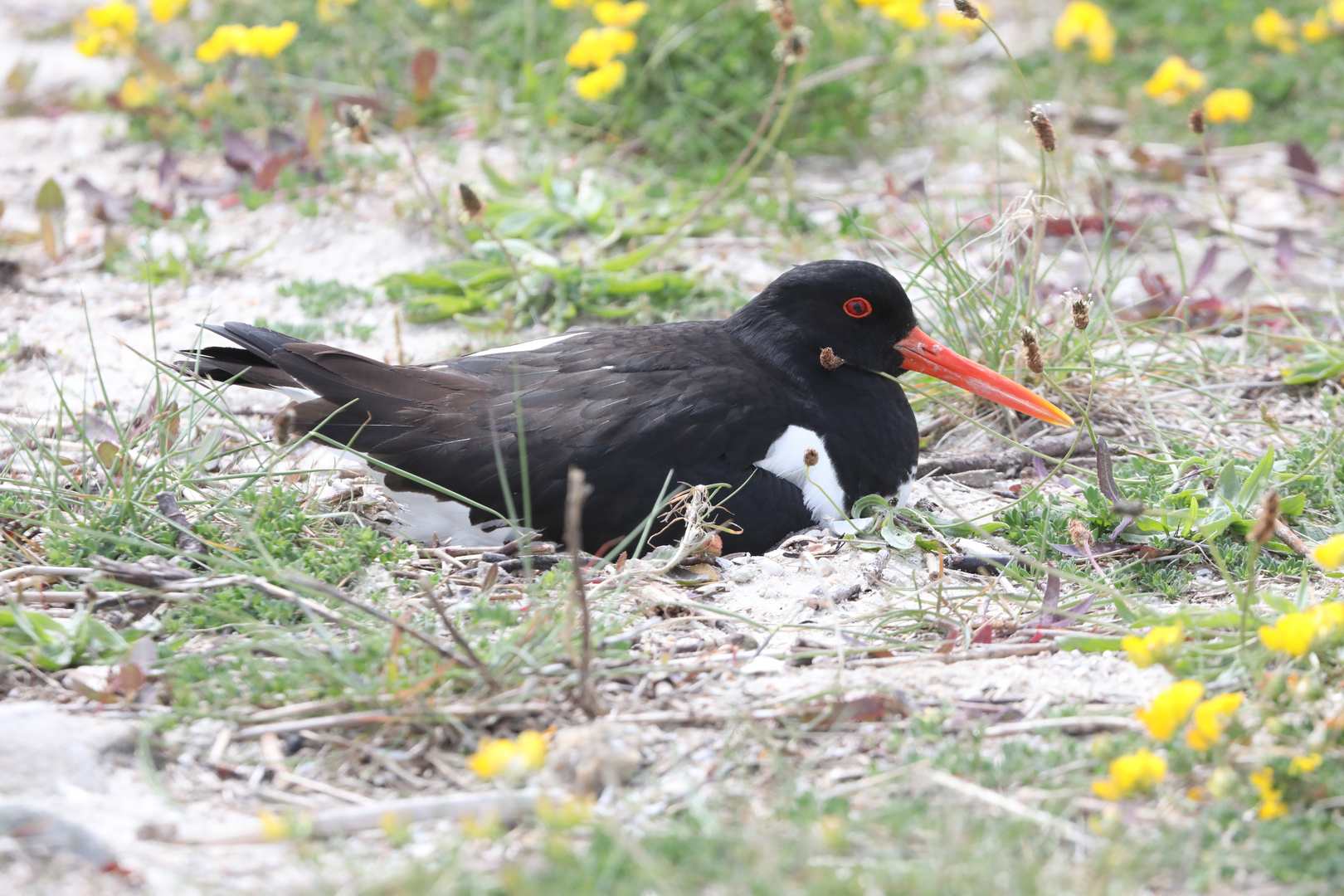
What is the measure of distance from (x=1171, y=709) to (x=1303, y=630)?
34 cm

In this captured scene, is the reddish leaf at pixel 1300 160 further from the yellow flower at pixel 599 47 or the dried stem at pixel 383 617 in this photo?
the dried stem at pixel 383 617

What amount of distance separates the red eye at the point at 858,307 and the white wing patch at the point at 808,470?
0.45m

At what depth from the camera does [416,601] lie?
10.7 ft

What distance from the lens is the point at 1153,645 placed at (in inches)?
100

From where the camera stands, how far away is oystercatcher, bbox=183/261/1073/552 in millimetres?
3676

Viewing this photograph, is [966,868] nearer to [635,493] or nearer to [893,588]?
[893,588]

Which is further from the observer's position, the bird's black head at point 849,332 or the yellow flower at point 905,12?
the yellow flower at point 905,12

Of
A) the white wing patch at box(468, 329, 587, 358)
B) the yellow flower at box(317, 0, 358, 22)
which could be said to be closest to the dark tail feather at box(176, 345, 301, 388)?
the white wing patch at box(468, 329, 587, 358)

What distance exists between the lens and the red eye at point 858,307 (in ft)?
13.5

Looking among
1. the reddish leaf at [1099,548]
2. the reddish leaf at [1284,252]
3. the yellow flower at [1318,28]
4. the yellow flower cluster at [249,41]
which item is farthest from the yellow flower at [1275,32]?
the yellow flower cluster at [249,41]

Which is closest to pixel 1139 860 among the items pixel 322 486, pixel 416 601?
pixel 416 601

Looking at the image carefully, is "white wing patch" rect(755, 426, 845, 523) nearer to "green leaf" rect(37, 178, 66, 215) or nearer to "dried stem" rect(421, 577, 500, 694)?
"dried stem" rect(421, 577, 500, 694)

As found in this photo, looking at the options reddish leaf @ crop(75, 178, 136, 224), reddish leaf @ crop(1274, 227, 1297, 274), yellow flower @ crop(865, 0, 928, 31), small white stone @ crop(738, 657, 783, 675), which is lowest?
small white stone @ crop(738, 657, 783, 675)

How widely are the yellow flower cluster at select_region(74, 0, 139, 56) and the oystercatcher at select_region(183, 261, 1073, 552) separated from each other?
11.5ft
